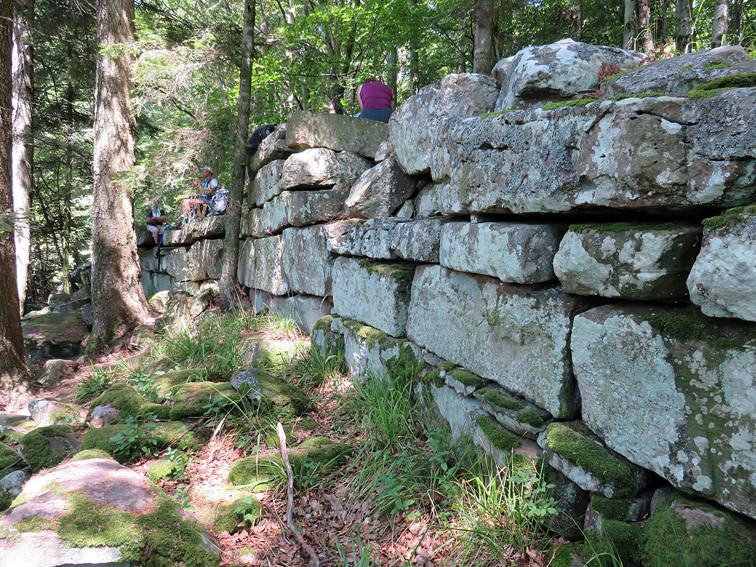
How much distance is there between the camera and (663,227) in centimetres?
167

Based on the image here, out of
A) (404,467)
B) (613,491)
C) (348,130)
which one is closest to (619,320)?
(613,491)

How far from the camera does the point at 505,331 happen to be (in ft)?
7.89

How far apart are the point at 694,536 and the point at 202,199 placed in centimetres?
874

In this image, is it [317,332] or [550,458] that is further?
[317,332]

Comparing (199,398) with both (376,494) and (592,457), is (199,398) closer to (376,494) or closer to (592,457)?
(376,494)

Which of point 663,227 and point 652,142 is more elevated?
point 652,142

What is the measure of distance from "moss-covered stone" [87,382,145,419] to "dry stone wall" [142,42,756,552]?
2148 mm

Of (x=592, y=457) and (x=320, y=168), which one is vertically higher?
(x=320, y=168)

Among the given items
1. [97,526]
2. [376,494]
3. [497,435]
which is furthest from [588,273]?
[97,526]

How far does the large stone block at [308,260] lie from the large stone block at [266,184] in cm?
70

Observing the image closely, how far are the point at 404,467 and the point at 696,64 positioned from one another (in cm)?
253

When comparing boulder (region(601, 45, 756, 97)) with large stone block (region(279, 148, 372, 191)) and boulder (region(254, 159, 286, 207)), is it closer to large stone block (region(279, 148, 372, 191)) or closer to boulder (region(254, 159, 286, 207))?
large stone block (region(279, 148, 372, 191))

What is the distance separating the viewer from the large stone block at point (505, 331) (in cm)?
209

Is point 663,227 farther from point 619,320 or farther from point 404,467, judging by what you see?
point 404,467
